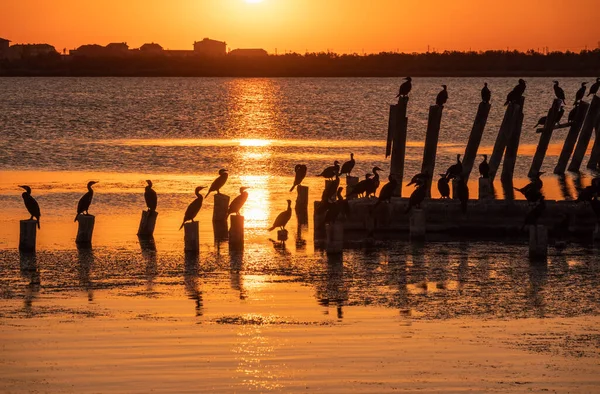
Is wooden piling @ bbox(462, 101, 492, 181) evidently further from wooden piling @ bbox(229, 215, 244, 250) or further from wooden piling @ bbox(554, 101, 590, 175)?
wooden piling @ bbox(229, 215, 244, 250)

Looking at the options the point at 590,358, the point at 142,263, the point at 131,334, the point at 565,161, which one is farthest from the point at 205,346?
the point at 565,161

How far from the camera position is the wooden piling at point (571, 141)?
105 feet

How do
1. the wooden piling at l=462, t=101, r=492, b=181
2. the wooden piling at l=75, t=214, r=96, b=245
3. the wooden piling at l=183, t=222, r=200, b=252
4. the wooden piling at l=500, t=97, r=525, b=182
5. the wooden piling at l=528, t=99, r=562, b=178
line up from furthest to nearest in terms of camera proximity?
1. the wooden piling at l=528, t=99, r=562, b=178
2. the wooden piling at l=500, t=97, r=525, b=182
3. the wooden piling at l=462, t=101, r=492, b=181
4. the wooden piling at l=75, t=214, r=96, b=245
5. the wooden piling at l=183, t=222, r=200, b=252

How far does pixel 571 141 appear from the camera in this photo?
107 feet

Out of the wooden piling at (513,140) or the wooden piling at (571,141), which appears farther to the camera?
the wooden piling at (571,141)

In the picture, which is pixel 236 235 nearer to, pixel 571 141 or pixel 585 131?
pixel 571 141

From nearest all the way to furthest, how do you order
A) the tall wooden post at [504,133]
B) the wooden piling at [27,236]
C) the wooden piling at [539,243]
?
the wooden piling at [539,243] → the wooden piling at [27,236] → the tall wooden post at [504,133]

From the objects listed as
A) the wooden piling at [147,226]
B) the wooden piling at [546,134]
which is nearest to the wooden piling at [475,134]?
the wooden piling at [546,134]

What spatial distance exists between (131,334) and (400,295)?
11.7ft

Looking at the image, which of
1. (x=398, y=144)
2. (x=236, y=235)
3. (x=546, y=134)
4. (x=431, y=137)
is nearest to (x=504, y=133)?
(x=546, y=134)

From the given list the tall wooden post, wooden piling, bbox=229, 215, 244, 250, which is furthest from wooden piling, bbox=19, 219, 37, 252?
the tall wooden post

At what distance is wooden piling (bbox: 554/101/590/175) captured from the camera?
105 ft

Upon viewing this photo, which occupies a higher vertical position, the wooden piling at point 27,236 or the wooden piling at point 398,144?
the wooden piling at point 398,144

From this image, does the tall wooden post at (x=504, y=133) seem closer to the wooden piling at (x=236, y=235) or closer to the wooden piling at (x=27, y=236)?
the wooden piling at (x=236, y=235)
